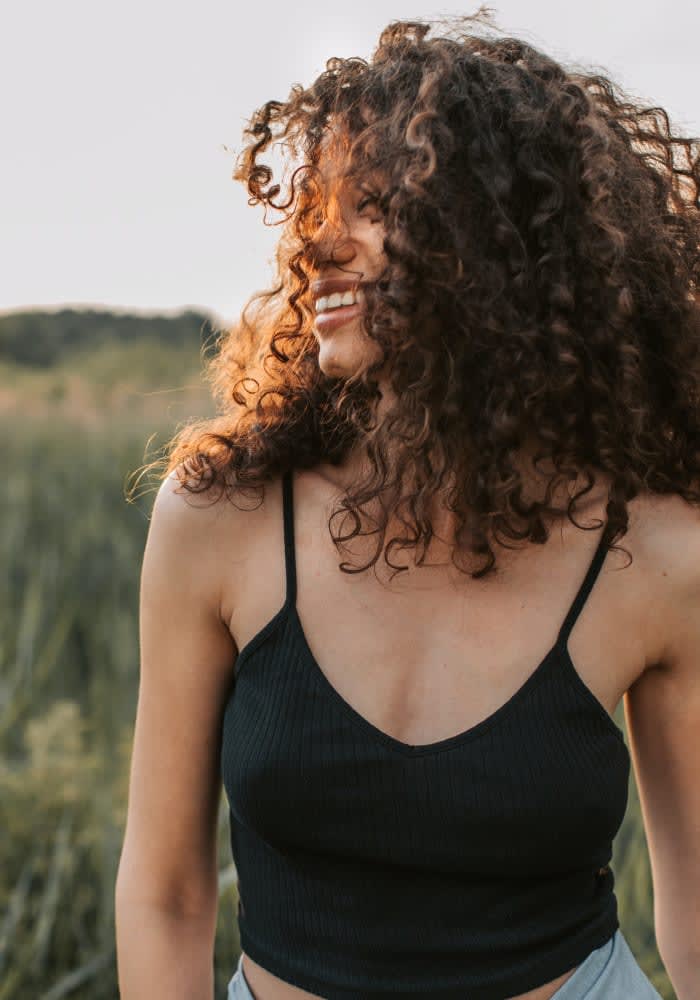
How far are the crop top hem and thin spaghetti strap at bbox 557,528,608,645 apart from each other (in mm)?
354

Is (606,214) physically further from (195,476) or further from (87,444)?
(87,444)

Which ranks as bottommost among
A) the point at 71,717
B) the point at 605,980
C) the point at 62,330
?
the point at 62,330

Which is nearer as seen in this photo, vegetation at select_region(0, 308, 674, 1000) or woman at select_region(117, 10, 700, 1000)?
woman at select_region(117, 10, 700, 1000)

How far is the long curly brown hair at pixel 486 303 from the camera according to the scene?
1.31 m

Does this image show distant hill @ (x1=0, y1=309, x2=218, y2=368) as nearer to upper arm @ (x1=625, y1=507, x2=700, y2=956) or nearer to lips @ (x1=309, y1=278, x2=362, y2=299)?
lips @ (x1=309, y1=278, x2=362, y2=299)

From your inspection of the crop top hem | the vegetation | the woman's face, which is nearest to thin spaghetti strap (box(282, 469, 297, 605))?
the woman's face

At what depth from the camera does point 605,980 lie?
1330 mm

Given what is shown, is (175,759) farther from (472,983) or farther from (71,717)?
(71,717)

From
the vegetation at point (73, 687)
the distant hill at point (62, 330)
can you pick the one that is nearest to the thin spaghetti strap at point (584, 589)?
the vegetation at point (73, 687)

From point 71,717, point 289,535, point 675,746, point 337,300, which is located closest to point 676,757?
point 675,746

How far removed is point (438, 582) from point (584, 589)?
166mm

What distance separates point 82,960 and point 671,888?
141 cm

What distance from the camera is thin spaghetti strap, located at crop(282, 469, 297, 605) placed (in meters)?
1.33

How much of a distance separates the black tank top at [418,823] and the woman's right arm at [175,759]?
7cm
